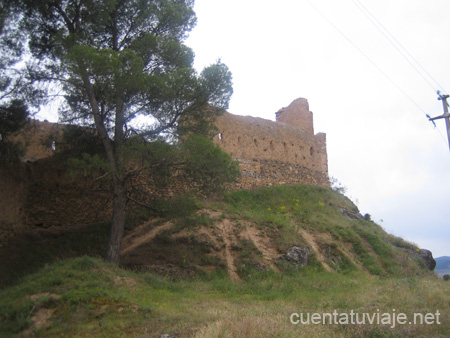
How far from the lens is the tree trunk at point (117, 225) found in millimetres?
11692

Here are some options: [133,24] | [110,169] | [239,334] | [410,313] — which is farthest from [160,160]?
[410,313]

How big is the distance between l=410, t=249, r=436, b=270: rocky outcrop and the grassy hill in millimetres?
346

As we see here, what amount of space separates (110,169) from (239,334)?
6532 millimetres

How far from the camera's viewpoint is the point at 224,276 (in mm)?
12305

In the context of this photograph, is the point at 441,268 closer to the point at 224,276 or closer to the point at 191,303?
the point at 224,276

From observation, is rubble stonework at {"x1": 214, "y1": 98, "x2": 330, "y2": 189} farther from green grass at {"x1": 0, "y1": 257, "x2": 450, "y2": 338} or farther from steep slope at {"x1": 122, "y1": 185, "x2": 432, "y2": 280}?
green grass at {"x1": 0, "y1": 257, "x2": 450, "y2": 338}

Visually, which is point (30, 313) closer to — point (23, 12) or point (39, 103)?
point (39, 103)

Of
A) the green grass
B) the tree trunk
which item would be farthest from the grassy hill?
the tree trunk

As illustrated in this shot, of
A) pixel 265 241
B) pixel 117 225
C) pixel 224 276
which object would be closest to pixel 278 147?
pixel 265 241

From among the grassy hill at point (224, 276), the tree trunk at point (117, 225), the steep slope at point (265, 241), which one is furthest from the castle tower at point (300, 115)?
the tree trunk at point (117, 225)

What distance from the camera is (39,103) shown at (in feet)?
43.1

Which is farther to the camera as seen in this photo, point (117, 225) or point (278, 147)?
point (278, 147)

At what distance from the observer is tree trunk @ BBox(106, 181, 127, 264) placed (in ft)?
38.4

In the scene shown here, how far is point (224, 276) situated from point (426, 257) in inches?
378
